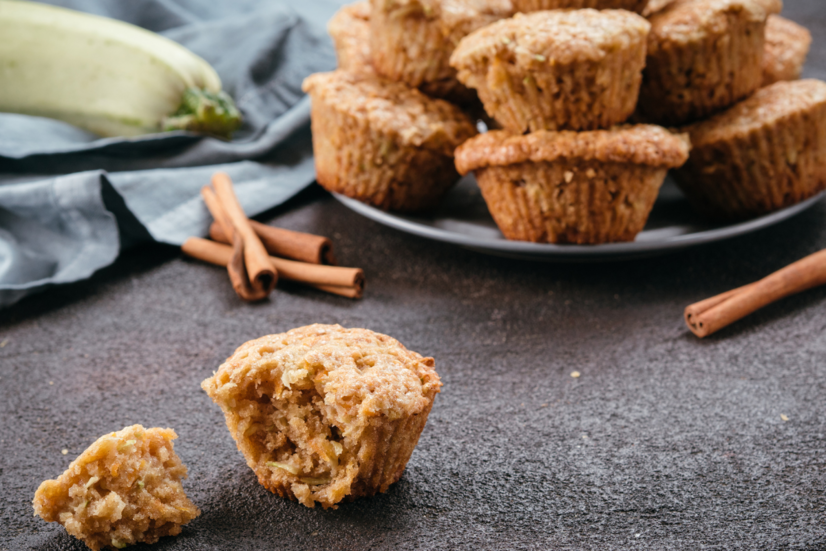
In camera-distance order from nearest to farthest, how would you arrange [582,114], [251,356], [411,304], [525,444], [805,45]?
Answer: 1. [251,356]
2. [525,444]
3. [582,114]
4. [411,304]
5. [805,45]

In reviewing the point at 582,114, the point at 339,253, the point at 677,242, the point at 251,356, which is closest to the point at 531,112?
the point at 582,114

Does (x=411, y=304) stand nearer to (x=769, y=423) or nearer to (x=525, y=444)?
(x=525, y=444)

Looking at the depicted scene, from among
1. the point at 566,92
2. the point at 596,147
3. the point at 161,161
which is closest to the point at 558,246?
the point at 596,147

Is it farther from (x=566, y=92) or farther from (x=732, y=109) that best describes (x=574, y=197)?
(x=732, y=109)

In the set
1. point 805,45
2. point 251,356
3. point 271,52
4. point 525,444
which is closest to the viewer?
point 251,356

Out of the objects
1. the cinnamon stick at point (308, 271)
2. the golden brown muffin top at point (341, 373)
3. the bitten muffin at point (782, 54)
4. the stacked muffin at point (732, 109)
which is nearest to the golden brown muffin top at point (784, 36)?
the bitten muffin at point (782, 54)

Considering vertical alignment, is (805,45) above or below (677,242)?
above
